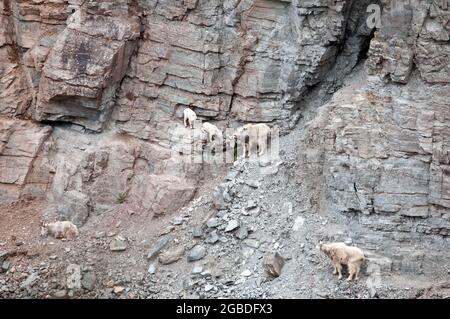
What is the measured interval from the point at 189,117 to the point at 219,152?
3.61 ft

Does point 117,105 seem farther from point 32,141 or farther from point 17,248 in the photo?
point 17,248

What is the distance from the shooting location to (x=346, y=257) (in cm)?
1672

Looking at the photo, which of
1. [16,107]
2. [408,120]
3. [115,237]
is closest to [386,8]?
[408,120]

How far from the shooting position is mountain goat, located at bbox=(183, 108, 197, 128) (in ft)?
65.2

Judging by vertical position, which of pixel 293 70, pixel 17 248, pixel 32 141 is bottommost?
pixel 17 248

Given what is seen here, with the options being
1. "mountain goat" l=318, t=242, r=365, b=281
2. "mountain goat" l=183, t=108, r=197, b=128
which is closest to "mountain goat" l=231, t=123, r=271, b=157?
"mountain goat" l=183, t=108, r=197, b=128

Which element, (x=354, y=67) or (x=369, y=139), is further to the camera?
(x=354, y=67)

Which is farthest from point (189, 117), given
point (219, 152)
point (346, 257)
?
point (346, 257)

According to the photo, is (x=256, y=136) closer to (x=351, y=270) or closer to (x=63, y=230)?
(x=351, y=270)

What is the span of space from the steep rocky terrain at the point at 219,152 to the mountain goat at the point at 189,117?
0.81 ft

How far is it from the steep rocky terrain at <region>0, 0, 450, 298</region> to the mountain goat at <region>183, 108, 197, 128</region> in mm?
246

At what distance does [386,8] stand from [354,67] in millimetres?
2518

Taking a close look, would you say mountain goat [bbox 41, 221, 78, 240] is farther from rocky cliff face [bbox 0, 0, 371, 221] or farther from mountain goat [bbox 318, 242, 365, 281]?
mountain goat [bbox 318, 242, 365, 281]

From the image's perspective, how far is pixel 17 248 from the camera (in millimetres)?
19344
